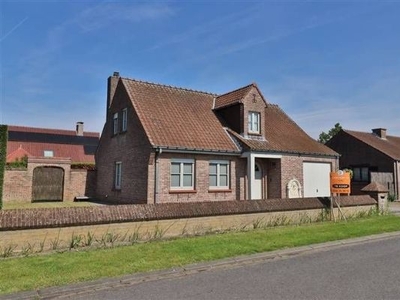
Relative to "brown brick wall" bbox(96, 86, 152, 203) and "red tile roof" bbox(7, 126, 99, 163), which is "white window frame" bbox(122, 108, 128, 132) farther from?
"red tile roof" bbox(7, 126, 99, 163)

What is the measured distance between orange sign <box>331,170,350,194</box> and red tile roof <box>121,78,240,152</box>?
571 centimetres

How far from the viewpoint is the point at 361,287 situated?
6.29 m

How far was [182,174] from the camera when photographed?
18203 mm

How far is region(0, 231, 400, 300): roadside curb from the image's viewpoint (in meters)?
5.90

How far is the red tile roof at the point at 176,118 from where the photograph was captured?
18375 millimetres

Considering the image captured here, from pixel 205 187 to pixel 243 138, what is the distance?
407 cm

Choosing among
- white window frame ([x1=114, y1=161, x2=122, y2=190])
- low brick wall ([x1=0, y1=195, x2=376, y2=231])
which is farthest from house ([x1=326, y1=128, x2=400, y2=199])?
white window frame ([x1=114, y1=161, x2=122, y2=190])

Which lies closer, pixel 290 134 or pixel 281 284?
pixel 281 284

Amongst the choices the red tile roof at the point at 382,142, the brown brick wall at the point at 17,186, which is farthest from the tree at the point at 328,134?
the brown brick wall at the point at 17,186

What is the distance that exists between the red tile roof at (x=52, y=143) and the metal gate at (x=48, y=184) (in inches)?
A: 821

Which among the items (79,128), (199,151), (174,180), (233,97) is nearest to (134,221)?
(174,180)

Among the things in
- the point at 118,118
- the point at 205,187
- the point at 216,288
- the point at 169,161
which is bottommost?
the point at 216,288

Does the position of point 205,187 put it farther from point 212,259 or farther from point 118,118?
point 212,259

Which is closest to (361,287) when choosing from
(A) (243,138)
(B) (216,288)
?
(B) (216,288)
